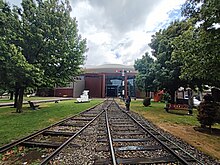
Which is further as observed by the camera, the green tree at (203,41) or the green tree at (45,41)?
the green tree at (45,41)

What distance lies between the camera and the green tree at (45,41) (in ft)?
45.3

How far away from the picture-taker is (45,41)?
1444cm

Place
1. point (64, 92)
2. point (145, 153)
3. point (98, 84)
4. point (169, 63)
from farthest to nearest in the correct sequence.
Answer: point (64, 92) → point (98, 84) → point (169, 63) → point (145, 153)

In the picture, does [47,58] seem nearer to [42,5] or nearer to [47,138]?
[42,5]

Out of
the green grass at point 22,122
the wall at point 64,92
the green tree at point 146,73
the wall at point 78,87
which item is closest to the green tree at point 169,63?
the green tree at point 146,73

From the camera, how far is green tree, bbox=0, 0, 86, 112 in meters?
13.8

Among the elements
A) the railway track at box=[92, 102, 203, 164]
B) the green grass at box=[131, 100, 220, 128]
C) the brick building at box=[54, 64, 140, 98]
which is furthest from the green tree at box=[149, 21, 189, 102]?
the brick building at box=[54, 64, 140, 98]

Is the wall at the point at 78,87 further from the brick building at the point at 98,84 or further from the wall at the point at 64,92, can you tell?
the wall at the point at 64,92

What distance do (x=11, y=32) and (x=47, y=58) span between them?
3129 mm

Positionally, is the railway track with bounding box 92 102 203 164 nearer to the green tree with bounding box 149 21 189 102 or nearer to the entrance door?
the green tree with bounding box 149 21 189 102

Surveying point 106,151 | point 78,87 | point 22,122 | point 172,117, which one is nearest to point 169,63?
point 172,117

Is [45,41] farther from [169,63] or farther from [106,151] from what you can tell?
[106,151]

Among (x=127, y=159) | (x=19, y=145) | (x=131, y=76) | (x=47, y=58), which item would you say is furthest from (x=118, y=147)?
(x=131, y=76)

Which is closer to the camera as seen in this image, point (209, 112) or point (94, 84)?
point (209, 112)
